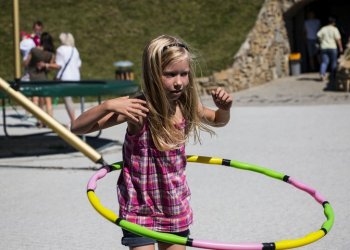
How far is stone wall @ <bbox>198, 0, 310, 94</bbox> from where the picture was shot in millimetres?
19825

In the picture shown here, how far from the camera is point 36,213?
6.70 meters

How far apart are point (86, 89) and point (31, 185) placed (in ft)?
7.33

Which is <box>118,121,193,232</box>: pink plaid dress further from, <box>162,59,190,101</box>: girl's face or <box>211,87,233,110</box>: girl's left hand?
<box>211,87,233,110</box>: girl's left hand

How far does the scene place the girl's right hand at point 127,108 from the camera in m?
3.34

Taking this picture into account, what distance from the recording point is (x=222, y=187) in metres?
7.70

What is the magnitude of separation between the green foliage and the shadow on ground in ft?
25.6

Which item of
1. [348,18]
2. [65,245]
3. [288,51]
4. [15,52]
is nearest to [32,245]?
[65,245]

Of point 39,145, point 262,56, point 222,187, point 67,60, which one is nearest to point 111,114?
point 222,187

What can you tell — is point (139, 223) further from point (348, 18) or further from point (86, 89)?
point (348, 18)

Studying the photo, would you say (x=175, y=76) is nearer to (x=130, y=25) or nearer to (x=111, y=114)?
(x=111, y=114)

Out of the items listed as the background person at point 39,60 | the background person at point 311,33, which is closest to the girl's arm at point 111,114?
the background person at point 39,60

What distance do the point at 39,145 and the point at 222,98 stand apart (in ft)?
26.6

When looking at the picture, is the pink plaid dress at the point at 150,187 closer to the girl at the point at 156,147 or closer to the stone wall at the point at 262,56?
the girl at the point at 156,147

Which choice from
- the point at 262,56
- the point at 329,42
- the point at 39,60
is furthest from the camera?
the point at 262,56
